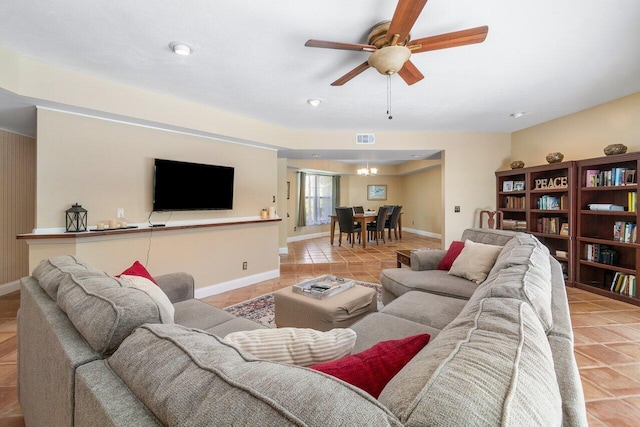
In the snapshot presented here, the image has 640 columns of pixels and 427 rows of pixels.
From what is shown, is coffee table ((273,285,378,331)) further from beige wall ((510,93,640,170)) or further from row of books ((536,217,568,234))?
beige wall ((510,93,640,170))

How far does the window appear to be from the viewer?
809cm

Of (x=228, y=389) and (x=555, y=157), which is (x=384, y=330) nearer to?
(x=228, y=389)

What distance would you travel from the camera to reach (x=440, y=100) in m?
3.15

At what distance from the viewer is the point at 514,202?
4445 mm

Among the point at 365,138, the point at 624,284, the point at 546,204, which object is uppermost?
the point at 365,138

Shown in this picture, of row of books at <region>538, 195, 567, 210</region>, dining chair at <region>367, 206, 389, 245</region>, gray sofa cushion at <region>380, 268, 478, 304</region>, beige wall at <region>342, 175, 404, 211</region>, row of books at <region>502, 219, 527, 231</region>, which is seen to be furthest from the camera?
beige wall at <region>342, 175, 404, 211</region>

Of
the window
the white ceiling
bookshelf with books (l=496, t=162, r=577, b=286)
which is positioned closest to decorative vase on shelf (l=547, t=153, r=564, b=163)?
bookshelf with books (l=496, t=162, r=577, b=286)

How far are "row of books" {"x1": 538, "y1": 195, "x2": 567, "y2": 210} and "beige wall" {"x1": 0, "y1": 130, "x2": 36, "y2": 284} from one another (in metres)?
6.76

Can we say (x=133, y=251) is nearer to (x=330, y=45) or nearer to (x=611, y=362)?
(x=330, y=45)

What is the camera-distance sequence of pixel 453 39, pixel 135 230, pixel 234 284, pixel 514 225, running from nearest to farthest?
pixel 453 39 < pixel 135 230 < pixel 234 284 < pixel 514 225

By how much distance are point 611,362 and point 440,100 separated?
2715mm

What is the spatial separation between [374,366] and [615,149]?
163 inches

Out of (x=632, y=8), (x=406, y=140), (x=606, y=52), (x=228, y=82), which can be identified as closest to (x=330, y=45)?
(x=228, y=82)

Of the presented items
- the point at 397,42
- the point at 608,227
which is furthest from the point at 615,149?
the point at 397,42
